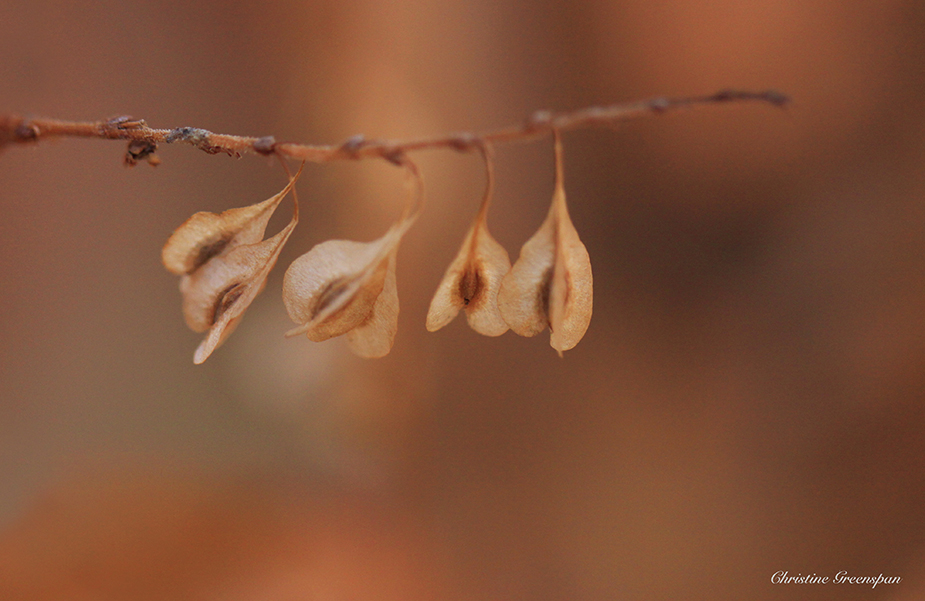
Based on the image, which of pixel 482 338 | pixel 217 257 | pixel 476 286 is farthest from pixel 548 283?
pixel 482 338

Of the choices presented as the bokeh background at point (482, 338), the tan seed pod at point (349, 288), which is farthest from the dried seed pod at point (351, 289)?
the bokeh background at point (482, 338)

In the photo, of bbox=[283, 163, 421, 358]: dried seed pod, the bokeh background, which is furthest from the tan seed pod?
the bokeh background

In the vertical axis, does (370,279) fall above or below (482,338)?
above

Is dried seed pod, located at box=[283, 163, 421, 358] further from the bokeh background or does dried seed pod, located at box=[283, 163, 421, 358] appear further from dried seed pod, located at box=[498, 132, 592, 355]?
the bokeh background

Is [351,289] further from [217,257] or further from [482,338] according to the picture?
[482,338]

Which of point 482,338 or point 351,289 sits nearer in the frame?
point 351,289

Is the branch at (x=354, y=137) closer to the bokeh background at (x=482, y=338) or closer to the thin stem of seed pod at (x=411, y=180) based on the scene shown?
the thin stem of seed pod at (x=411, y=180)
